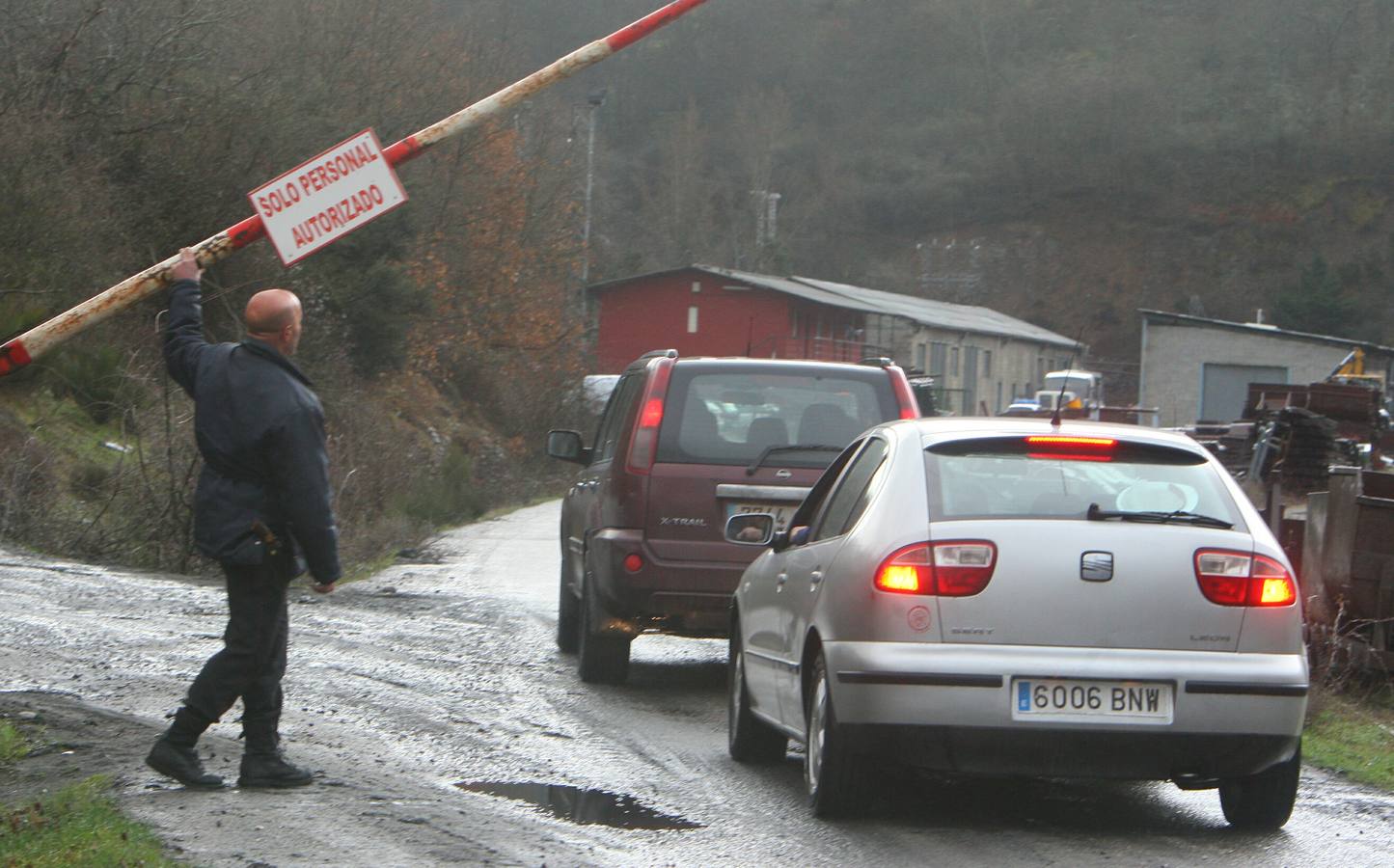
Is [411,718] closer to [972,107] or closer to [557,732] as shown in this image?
[557,732]

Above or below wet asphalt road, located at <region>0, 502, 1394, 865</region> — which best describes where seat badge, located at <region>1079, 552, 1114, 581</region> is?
above

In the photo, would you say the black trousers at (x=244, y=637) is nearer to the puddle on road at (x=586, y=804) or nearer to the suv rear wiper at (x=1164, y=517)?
the puddle on road at (x=586, y=804)

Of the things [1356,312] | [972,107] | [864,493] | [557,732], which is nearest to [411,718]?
[557,732]

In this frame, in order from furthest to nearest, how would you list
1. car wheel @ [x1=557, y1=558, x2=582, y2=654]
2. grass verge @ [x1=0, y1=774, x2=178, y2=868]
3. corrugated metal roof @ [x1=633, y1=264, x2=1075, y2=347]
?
corrugated metal roof @ [x1=633, y1=264, x2=1075, y2=347] < car wheel @ [x1=557, y1=558, x2=582, y2=654] < grass verge @ [x1=0, y1=774, x2=178, y2=868]

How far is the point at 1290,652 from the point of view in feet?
20.3

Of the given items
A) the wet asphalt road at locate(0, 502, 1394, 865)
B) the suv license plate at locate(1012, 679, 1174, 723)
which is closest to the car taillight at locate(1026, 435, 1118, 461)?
the suv license plate at locate(1012, 679, 1174, 723)

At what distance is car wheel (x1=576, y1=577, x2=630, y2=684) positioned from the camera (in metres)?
10.1

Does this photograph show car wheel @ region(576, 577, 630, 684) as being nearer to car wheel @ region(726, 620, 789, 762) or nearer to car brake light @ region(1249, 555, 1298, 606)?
car wheel @ region(726, 620, 789, 762)

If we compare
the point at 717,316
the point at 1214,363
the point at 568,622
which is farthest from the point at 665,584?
the point at 717,316

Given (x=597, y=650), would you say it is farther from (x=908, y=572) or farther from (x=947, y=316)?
(x=947, y=316)

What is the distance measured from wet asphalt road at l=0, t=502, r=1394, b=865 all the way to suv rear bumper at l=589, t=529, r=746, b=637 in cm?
52

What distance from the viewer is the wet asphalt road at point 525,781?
5789 mm

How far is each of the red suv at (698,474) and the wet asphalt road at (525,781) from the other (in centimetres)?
51

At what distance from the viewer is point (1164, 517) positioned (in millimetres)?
6258
